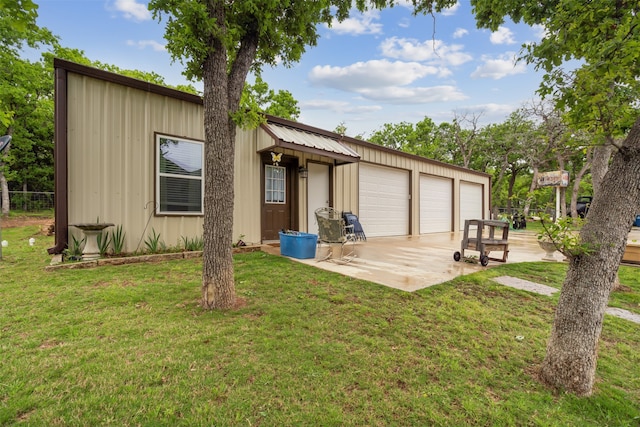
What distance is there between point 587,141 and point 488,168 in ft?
93.4

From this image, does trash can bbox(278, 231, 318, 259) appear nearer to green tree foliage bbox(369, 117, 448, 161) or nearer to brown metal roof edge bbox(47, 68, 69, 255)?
brown metal roof edge bbox(47, 68, 69, 255)

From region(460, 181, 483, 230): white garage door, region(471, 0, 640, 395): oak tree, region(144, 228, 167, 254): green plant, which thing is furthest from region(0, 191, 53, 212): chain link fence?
region(460, 181, 483, 230): white garage door

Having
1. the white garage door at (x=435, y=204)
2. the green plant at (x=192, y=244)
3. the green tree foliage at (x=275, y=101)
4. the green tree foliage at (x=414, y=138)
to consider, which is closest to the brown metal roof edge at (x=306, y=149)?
the green plant at (x=192, y=244)

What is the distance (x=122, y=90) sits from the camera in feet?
17.3

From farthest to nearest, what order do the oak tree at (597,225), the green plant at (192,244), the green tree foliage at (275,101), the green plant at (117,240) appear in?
the green tree foliage at (275,101) < the green plant at (192,244) < the green plant at (117,240) < the oak tree at (597,225)

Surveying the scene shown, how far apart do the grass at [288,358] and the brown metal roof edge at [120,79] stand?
3.55 meters

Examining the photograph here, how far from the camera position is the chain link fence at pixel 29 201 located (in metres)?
14.1

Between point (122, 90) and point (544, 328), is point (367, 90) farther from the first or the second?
point (544, 328)

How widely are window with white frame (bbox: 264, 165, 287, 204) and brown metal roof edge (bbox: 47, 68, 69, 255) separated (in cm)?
395

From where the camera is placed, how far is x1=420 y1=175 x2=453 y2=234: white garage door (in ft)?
39.4

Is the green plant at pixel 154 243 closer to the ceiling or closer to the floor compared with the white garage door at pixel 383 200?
closer to the floor

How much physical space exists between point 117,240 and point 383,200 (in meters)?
8.19

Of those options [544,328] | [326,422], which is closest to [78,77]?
[326,422]

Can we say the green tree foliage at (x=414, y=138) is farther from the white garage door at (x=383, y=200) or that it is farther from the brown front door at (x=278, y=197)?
the brown front door at (x=278, y=197)
